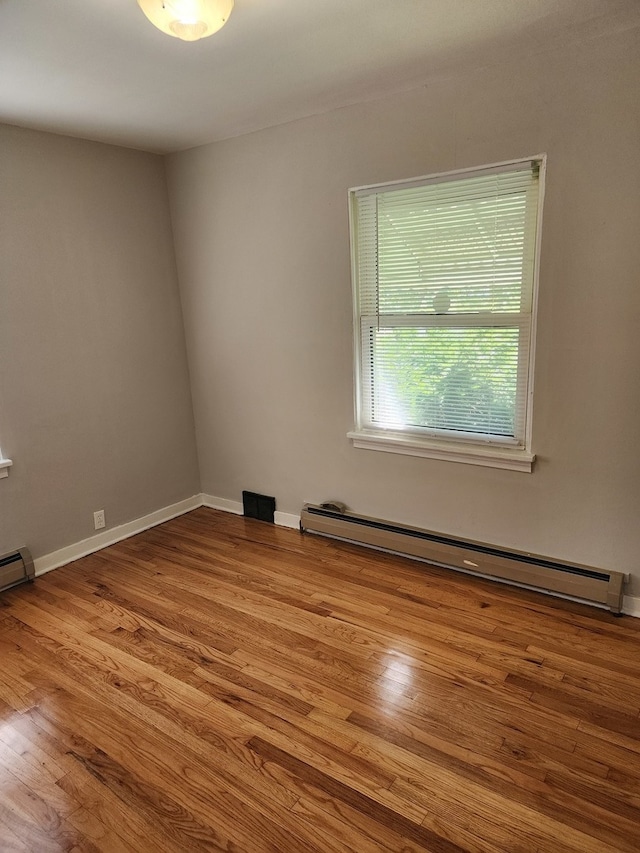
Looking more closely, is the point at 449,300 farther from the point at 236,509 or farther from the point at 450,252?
the point at 236,509

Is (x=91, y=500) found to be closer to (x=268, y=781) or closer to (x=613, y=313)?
(x=268, y=781)

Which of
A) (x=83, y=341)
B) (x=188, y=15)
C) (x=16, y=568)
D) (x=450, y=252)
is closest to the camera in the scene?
(x=188, y=15)

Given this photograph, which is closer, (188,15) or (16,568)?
(188,15)

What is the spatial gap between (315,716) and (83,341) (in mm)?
2498

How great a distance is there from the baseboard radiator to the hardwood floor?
91mm

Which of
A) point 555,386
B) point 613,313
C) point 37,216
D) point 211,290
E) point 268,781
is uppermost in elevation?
point 37,216

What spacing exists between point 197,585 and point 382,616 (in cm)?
106

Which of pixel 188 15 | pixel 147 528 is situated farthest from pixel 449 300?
pixel 147 528

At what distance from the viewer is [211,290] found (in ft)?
12.0

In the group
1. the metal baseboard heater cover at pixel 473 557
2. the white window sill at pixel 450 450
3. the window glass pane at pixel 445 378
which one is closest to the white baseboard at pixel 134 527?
the metal baseboard heater cover at pixel 473 557

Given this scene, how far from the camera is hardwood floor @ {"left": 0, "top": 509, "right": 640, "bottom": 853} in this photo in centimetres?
159

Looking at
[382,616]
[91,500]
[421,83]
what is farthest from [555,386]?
[91,500]

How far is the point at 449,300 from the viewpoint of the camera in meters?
2.77

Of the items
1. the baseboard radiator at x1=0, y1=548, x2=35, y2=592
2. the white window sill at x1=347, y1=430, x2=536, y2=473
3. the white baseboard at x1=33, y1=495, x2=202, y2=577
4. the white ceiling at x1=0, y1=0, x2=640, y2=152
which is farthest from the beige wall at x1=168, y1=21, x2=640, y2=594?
the baseboard radiator at x1=0, y1=548, x2=35, y2=592
